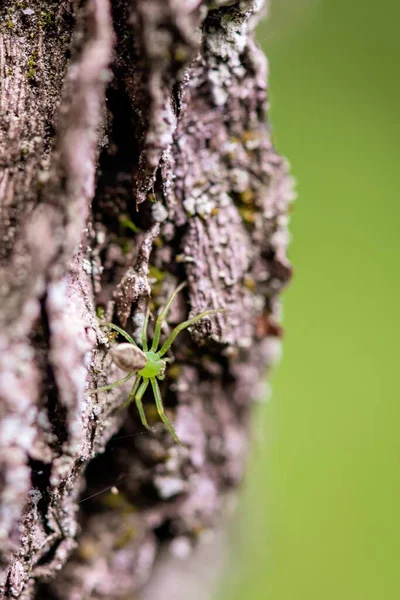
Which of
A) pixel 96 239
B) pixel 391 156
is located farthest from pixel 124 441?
pixel 391 156

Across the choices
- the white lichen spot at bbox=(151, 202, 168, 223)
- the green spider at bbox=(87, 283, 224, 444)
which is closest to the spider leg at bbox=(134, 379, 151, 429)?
the green spider at bbox=(87, 283, 224, 444)

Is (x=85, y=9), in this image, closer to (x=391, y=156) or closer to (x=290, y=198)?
(x=290, y=198)

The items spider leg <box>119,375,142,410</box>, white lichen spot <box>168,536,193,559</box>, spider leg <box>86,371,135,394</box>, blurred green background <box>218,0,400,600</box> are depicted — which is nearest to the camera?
spider leg <box>86,371,135,394</box>

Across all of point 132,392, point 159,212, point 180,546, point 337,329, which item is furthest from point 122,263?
point 337,329

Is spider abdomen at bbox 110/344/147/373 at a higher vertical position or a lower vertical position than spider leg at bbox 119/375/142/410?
higher

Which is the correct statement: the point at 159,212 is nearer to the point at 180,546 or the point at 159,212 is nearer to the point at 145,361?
the point at 145,361

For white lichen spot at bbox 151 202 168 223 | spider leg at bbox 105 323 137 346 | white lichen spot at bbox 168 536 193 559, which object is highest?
white lichen spot at bbox 151 202 168 223

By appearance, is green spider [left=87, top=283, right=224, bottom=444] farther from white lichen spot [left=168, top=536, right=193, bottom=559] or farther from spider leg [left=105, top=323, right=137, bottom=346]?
white lichen spot [left=168, top=536, right=193, bottom=559]
